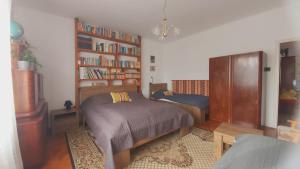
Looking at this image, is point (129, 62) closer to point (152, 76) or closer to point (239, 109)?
point (152, 76)

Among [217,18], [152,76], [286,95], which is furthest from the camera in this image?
[152,76]

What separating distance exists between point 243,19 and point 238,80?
1.47 metres

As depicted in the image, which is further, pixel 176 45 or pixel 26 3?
pixel 176 45

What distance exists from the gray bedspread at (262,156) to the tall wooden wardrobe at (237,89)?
1.98 metres

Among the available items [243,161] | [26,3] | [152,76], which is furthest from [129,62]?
[243,161]

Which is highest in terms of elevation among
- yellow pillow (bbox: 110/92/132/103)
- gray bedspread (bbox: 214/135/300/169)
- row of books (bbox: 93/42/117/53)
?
row of books (bbox: 93/42/117/53)

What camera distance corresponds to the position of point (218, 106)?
3262 millimetres

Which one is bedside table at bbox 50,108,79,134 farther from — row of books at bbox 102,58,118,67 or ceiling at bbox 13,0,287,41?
ceiling at bbox 13,0,287,41

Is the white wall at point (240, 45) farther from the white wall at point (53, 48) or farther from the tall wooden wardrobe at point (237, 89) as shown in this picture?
the white wall at point (53, 48)

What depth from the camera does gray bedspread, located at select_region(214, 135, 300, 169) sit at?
0.76 metres

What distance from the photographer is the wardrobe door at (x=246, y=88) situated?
2.69m

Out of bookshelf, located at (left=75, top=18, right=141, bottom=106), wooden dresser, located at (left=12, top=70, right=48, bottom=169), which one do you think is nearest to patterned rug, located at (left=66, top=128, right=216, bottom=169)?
wooden dresser, located at (left=12, top=70, right=48, bottom=169)

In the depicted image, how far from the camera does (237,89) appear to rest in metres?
2.95

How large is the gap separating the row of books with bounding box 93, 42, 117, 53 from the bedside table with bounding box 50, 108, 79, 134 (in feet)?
5.14
